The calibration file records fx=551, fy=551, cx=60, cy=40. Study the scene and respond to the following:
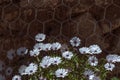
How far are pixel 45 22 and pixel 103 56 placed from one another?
30 cm

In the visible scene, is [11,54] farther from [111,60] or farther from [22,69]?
[111,60]

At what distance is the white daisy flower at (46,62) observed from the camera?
2224 mm

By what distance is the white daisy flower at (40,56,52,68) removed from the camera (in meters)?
2.22

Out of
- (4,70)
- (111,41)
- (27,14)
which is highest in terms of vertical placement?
(27,14)

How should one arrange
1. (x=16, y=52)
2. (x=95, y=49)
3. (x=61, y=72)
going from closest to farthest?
1. (x=61, y=72)
2. (x=95, y=49)
3. (x=16, y=52)

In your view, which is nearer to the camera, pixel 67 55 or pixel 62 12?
pixel 67 55

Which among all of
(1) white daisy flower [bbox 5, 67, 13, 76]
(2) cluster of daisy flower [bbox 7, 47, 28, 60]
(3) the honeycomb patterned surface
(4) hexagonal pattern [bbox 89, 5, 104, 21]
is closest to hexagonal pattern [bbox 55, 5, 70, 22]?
(3) the honeycomb patterned surface

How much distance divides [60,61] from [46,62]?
0.19 feet

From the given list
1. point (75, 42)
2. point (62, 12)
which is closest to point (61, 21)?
point (62, 12)

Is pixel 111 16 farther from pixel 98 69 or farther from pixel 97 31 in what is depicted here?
pixel 98 69

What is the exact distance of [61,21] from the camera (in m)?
2.45

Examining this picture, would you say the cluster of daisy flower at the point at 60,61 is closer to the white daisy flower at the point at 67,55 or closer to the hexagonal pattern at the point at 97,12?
the white daisy flower at the point at 67,55

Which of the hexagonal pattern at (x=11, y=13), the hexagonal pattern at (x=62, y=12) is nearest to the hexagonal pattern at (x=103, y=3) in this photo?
the hexagonal pattern at (x=62, y=12)

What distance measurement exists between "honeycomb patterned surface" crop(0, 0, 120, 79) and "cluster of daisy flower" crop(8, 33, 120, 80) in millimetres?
98
